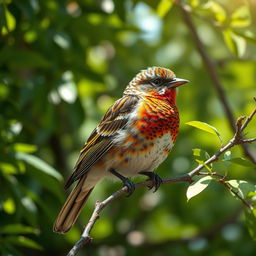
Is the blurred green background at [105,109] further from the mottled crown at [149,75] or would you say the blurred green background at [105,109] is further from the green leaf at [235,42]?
the mottled crown at [149,75]

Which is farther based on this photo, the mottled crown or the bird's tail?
the mottled crown

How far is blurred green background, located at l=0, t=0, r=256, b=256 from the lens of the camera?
4.92 m

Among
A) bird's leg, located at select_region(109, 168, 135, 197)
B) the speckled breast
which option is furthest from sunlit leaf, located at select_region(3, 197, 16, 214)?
the speckled breast

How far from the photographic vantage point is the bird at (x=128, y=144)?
505 cm

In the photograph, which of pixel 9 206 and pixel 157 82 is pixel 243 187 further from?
pixel 9 206

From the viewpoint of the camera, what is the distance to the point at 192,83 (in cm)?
764

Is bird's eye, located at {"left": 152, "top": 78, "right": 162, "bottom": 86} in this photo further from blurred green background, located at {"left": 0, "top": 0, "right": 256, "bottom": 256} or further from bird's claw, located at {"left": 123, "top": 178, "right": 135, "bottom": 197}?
bird's claw, located at {"left": 123, "top": 178, "right": 135, "bottom": 197}

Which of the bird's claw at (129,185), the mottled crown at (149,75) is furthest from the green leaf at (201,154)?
the mottled crown at (149,75)

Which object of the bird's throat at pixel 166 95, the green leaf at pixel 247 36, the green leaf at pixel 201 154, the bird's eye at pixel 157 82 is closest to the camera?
the green leaf at pixel 201 154

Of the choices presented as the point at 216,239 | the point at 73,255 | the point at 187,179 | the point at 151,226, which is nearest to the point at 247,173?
the point at 216,239

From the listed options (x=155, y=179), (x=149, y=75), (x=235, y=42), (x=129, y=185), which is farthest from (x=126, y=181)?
(x=235, y=42)

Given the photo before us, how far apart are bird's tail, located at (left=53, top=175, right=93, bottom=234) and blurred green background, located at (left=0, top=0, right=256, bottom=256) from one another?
184 mm

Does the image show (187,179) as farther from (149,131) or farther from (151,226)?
(151,226)

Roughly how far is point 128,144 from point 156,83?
802mm
